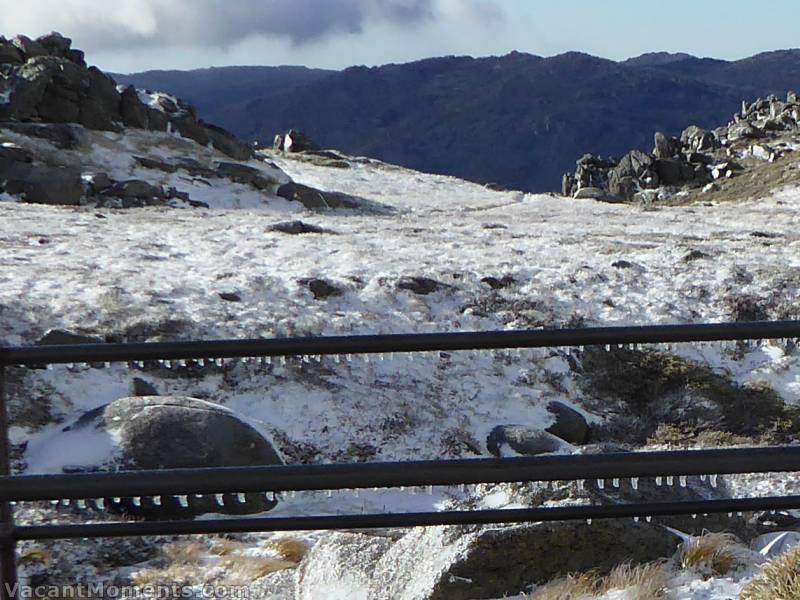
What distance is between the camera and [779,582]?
347 cm

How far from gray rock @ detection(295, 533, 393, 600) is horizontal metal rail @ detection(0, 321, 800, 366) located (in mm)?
2447

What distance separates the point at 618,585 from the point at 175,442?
4934 millimetres

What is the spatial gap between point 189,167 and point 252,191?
8.98 ft

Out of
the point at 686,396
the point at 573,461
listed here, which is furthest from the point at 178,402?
the point at 573,461

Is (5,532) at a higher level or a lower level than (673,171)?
lower

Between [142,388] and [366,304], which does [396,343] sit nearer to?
[142,388]

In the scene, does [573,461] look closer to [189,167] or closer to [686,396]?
[686,396]

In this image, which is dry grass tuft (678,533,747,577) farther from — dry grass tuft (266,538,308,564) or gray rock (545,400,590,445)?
gray rock (545,400,590,445)

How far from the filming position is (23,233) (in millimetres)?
17562

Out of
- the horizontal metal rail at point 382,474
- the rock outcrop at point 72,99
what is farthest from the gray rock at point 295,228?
the horizontal metal rail at point 382,474

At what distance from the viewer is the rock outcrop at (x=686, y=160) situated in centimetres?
4305

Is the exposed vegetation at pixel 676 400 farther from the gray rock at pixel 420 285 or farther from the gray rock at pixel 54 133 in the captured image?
the gray rock at pixel 54 133

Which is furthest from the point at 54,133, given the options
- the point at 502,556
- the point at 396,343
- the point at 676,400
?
the point at 396,343

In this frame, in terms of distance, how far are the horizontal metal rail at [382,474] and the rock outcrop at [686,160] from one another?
37.3 meters
